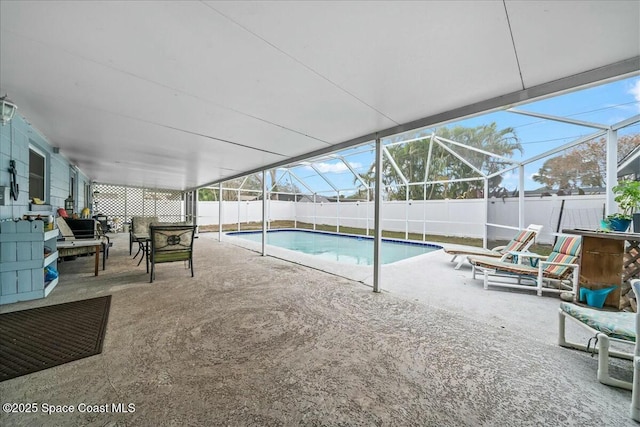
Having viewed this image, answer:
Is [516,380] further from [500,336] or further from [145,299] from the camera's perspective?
[145,299]

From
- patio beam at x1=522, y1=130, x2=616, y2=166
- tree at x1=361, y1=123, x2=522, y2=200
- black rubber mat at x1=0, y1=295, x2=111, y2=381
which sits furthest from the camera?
tree at x1=361, y1=123, x2=522, y2=200

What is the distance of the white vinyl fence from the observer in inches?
196

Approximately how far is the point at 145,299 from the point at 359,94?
11.8 feet

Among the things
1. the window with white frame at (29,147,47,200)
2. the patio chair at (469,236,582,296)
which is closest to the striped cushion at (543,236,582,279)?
the patio chair at (469,236,582,296)

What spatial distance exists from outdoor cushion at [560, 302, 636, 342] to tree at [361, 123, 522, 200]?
5365mm

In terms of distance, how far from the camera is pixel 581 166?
4.52m

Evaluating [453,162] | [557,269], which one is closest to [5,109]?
[557,269]

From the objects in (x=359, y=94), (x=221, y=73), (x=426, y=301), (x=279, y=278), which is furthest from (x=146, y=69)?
(x=426, y=301)

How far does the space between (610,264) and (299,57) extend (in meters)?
4.06

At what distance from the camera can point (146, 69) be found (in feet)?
6.39

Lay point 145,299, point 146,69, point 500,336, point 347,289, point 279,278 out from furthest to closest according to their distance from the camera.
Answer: point 279,278, point 347,289, point 145,299, point 500,336, point 146,69

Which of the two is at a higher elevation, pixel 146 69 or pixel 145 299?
pixel 146 69

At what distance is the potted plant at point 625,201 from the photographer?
2.55m

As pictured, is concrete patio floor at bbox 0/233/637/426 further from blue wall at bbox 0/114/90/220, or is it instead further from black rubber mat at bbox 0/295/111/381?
blue wall at bbox 0/114/90/220
